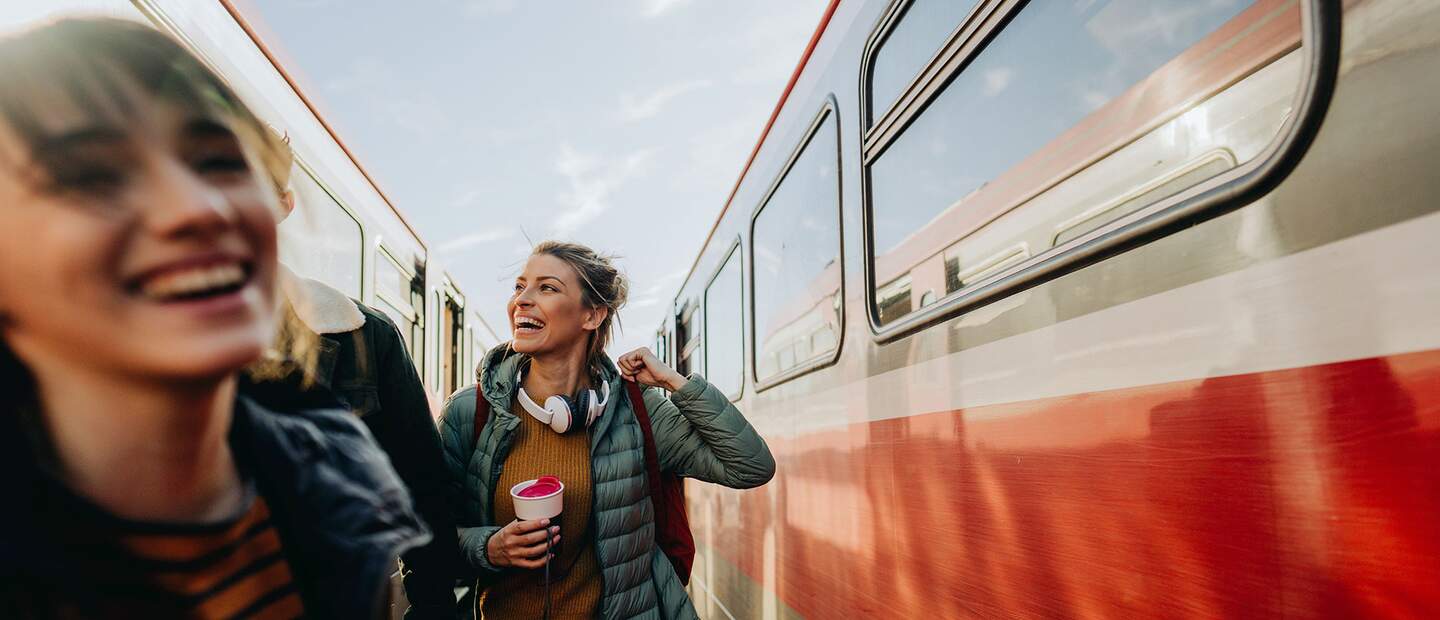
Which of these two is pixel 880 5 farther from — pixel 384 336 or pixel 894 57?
pixel 384 336

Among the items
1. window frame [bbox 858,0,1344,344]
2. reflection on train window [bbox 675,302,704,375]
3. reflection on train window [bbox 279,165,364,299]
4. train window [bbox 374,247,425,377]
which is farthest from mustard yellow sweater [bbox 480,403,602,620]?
reflection on train window [bbox 675,302,704,375]

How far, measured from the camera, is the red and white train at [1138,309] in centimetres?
92

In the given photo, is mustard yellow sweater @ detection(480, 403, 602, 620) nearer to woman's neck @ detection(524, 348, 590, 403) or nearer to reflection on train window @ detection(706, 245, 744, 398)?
woman's neck @ detection(524, 348, 590, 403)

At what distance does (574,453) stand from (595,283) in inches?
22.8

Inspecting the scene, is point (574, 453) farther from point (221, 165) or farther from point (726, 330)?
point (726, 330)

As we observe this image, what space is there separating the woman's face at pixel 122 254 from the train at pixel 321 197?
0.12 metres

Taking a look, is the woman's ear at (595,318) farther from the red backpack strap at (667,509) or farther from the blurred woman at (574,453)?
the red backpack strap at (667,509)

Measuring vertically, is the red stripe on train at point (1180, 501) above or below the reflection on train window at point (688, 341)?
below

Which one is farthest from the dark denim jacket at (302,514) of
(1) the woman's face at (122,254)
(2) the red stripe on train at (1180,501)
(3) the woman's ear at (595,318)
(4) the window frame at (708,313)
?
(4) the window frame at (708,313)

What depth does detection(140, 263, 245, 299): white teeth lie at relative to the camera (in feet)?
2.02

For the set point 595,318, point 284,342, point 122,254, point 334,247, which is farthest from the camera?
point 334,247

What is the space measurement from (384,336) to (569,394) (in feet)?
2.42

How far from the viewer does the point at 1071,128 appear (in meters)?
1.53

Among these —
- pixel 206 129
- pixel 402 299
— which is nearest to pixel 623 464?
pixel 206 129
